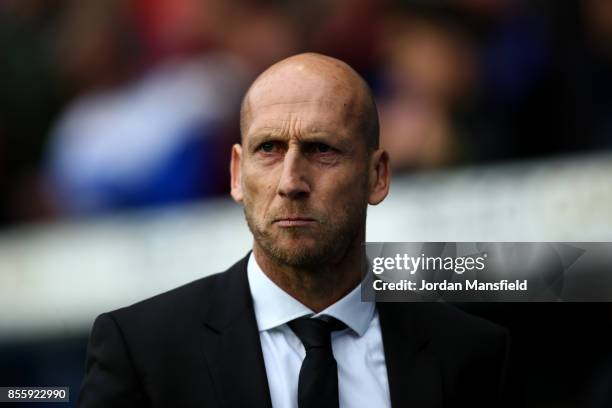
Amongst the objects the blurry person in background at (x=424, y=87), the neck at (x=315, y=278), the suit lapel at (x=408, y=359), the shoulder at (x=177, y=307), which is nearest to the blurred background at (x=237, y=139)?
the blurry person in background at (x=424, y=87)

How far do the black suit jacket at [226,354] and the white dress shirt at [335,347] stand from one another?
1.1 inches

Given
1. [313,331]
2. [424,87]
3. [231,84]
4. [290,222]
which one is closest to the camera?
[290,222]

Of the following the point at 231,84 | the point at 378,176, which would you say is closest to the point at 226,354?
the point at 378,176

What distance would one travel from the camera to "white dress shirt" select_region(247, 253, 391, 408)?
253 centimetres

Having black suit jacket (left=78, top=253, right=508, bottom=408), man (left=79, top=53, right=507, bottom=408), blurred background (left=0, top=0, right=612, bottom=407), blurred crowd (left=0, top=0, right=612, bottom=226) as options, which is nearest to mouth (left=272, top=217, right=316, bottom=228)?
man (left=79, top=53, right=507, bottom=408)

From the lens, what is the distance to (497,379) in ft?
8.86

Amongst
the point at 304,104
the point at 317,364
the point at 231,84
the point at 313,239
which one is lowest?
the point at 317,364

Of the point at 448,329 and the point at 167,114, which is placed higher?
the point at 167,114

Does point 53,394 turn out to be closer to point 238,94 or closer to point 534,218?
point 534,218

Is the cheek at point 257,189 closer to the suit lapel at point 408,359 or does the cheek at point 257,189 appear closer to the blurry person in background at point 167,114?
the suit lapel at point 408,359

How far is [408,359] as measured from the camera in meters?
2.60

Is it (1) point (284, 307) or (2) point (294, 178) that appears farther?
(1) point (284, 307)

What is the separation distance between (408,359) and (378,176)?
396 mm

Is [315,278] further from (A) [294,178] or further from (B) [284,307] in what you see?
(A) [294,178]
